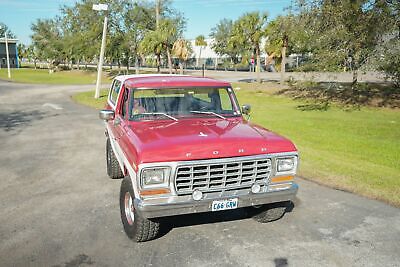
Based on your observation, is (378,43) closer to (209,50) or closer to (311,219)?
(311,219)

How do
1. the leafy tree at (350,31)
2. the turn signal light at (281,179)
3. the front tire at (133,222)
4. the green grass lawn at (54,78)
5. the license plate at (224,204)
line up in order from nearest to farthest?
the license plate at (224,204) → the front tire at (133,222) → the turn signal light at (281,179) → the leafy tree at (350,31) → the green grass lawn at (54,78)

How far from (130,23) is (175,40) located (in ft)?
29.7

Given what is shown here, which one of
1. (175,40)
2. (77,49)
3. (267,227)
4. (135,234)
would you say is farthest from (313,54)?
(77,49)

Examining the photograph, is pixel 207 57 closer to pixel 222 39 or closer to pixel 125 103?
pixel 222 39

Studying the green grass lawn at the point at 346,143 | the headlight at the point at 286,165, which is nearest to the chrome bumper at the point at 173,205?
the headlight at the point at 286,165

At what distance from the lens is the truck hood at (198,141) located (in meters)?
3.85

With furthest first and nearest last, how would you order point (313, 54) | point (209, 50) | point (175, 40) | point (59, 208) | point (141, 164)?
point (209, 50)
point (175, 40)
point (313, 54)
point (59, 208)
point (141, 164)

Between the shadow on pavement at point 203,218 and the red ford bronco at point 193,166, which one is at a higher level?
the red ford bronco at point 193,166

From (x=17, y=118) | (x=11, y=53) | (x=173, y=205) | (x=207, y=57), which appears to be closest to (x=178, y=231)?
(x=173, y=205)

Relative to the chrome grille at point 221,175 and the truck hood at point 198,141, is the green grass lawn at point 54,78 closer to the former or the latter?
the truck hood at point 198,141

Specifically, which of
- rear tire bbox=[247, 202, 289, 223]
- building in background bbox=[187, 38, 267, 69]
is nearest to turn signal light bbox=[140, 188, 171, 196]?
rear tire bbox=[247, 202, 289, 223]

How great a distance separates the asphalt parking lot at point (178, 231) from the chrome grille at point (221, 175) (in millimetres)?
806

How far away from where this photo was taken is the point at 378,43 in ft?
44.7

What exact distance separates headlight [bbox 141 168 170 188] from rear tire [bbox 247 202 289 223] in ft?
5.67
